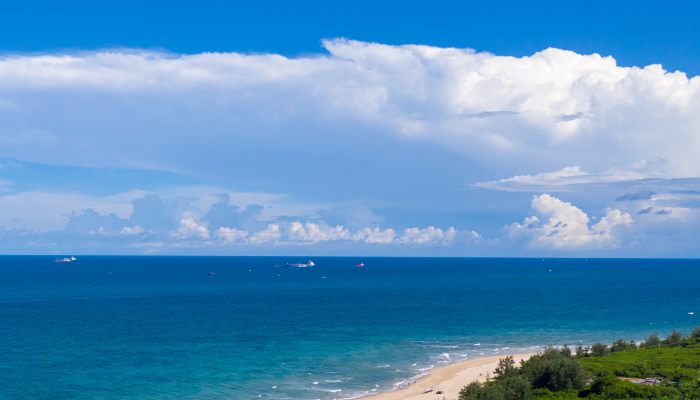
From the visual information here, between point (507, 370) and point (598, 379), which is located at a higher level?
point (598, 379)

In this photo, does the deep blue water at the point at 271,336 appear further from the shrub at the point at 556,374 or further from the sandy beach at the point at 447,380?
the shrub at the point at 556,374

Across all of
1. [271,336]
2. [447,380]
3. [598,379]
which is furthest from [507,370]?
[271,336]

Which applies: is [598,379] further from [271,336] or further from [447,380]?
[271,336]

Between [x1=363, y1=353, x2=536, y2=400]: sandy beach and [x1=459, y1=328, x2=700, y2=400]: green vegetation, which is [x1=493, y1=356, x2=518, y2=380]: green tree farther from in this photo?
[x1=363, y1=353, x2=536, y2=400]: sandy beach

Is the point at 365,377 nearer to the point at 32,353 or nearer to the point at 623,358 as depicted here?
the point at 623,358

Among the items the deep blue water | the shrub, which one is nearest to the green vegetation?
the shrub

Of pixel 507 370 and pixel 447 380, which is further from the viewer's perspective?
pixel 447 380
